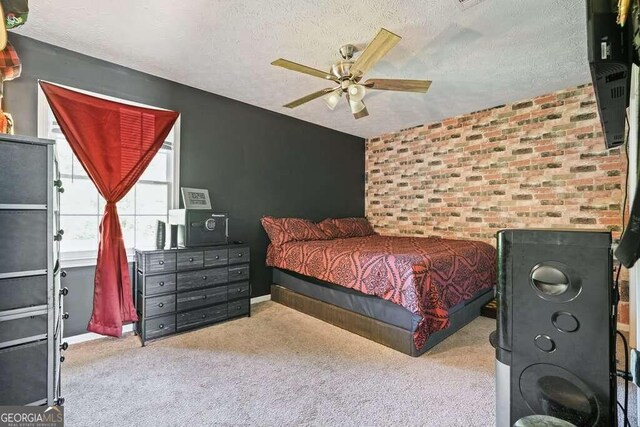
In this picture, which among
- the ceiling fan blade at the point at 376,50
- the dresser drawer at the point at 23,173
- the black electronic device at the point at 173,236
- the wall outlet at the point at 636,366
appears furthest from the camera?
the black electronic device at the point at 173,236

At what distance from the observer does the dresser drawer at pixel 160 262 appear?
250cm

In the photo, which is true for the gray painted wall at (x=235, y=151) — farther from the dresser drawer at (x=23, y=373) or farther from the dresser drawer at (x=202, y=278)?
the dresser drawer at (x=23, y=373)

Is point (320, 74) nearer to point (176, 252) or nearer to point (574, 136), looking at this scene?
point (176, 252)

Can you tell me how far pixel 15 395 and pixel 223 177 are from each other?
2.56m

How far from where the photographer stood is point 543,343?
92cm

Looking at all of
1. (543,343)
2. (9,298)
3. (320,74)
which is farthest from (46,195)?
(543,343)

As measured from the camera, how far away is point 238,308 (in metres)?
3.07

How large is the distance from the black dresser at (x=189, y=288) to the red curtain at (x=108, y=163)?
16 centimetres

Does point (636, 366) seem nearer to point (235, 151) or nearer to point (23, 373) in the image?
point (23, 373)

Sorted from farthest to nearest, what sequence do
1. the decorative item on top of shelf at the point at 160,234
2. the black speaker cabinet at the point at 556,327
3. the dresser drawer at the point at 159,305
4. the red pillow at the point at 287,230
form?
the red pillow at the point at 287,230
the decorative item on top of shelf at the point at 160,234
the dresser drawer at the point at 159,305
the black speaker cabinet at the point at 556,327

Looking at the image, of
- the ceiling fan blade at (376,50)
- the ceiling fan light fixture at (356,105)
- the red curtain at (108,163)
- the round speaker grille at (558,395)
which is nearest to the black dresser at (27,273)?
the red curtain at (108,163)

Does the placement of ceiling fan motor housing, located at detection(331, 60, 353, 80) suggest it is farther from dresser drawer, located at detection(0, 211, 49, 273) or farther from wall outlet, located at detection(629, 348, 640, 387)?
wall outlet, located at detection(629, 348, 640, 387)

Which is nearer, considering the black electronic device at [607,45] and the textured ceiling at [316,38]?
the black electronic device at [607,45]

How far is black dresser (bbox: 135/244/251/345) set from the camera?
2.51 metres
